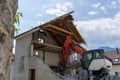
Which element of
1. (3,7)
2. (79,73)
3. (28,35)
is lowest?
(79,73)

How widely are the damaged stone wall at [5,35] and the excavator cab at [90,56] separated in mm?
19376

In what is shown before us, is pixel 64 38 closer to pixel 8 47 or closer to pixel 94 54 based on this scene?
pixel 94 54

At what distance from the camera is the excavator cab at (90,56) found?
22.2m

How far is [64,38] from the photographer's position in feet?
90.7

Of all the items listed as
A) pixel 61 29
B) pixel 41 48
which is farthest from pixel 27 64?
pixel 61 29

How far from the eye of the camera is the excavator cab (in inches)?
873

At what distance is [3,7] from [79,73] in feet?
73.0

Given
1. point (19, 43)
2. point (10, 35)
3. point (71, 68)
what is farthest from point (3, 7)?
point (71, 68)

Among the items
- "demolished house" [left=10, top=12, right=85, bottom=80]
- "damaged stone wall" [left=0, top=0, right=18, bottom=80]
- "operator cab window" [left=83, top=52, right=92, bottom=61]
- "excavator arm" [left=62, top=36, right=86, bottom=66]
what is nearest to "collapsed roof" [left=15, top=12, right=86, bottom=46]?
"demolished house" [left=10, top=12, right=85, bottom=80]

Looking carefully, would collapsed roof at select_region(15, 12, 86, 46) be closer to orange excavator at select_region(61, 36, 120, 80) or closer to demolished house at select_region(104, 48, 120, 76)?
orange excavator at select_region(61, 36, 120, 80)

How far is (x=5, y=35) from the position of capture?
9.65ft

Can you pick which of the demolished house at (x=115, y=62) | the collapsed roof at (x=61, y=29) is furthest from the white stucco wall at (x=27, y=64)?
the demolished house at (x=115, y=62)

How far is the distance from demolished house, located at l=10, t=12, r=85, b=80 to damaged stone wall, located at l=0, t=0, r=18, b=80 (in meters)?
18.2

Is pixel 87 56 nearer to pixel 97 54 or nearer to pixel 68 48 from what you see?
pixel 97 54
